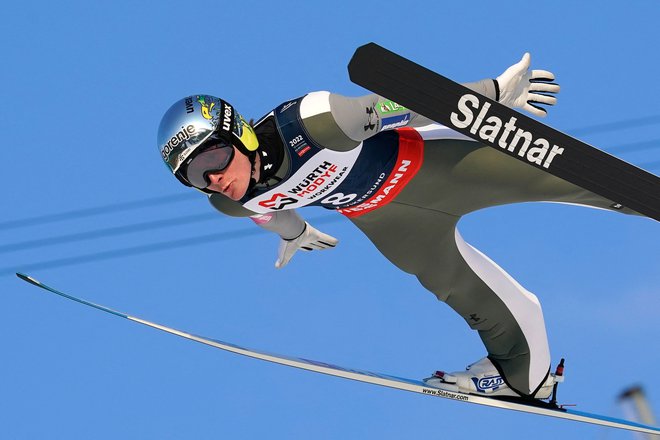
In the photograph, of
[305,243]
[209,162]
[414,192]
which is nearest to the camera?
[209,162]

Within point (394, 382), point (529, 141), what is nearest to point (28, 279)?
point (394, 382)

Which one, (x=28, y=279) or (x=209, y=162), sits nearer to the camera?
(x=209, y=162)

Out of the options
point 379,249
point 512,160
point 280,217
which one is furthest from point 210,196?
point 512,160

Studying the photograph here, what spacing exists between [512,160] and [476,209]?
0.42m

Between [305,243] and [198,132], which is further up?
[305,243]

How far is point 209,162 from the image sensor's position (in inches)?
295

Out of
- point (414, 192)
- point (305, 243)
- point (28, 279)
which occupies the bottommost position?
point (28, 279)

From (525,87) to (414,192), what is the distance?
35.6 inches

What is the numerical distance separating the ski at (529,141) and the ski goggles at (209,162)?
3.78 feet

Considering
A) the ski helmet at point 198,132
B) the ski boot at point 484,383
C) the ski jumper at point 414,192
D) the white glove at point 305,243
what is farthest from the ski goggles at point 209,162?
the ski boot at point 484,383

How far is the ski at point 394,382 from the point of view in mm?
8859

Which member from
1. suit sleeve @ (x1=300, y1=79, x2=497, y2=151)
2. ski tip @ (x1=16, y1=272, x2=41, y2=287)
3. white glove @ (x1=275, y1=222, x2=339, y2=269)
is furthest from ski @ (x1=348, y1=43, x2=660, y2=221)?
ski tip @ (x1=16, y1=272, x2=41, y2=287)

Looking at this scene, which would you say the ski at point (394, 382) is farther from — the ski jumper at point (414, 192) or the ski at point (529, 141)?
the ski at point (529, 141)

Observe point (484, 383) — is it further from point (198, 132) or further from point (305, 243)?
point (198, 132)
